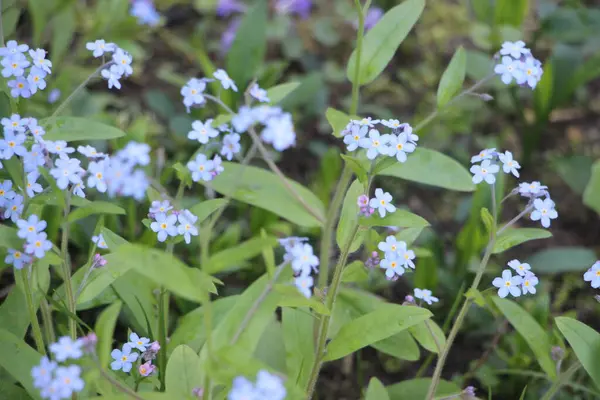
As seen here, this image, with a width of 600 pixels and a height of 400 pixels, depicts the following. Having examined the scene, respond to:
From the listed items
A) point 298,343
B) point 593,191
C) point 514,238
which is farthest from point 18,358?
point 593,191

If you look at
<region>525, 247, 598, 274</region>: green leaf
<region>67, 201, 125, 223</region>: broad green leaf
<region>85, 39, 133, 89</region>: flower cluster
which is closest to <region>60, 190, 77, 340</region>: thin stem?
<region>67, 201, 125, 223</region>: broad green leaf

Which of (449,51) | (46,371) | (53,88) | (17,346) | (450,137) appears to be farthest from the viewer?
(449,51)

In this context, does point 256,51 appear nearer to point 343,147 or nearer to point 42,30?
point 343,147

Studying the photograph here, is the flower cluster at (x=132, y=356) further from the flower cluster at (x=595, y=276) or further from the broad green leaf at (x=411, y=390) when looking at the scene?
the flower cluster at (x=595, y=276)

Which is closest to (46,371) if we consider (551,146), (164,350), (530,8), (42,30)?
(164,350)

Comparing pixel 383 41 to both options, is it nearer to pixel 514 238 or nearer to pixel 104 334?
pixel 514 238
